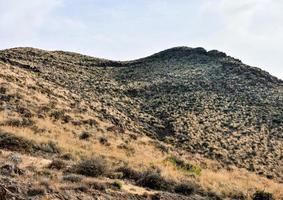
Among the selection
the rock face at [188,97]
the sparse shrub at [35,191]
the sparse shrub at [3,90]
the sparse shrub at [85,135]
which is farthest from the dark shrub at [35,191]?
the rock face at [188,97]

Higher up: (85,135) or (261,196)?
(85,135)

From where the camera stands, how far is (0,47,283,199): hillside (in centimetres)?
2694

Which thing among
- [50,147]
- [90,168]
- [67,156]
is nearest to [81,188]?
[90,168]

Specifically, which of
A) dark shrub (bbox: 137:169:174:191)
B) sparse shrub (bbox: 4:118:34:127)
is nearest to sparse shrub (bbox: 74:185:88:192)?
dark shrub (bbox: 137:169:174:191)

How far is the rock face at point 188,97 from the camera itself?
50531mm

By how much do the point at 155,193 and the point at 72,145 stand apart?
35.6 ft

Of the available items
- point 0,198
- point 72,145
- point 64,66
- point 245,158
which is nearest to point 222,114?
point 245,158

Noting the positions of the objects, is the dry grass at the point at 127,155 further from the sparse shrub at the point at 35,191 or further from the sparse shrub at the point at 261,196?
the sparse shrub at the point at 35,191

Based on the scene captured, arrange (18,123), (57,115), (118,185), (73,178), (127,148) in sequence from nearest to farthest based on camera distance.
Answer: (73,178), (118,185), (18,123), (127,148), (57,115)

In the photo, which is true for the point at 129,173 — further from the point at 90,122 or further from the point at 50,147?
the point at 90,122

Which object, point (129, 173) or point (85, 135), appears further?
point (85, 135)

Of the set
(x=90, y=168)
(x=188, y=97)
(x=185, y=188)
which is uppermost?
(x=188, y=97)

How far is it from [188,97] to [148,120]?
9.68 metres

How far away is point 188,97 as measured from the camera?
62.6m
